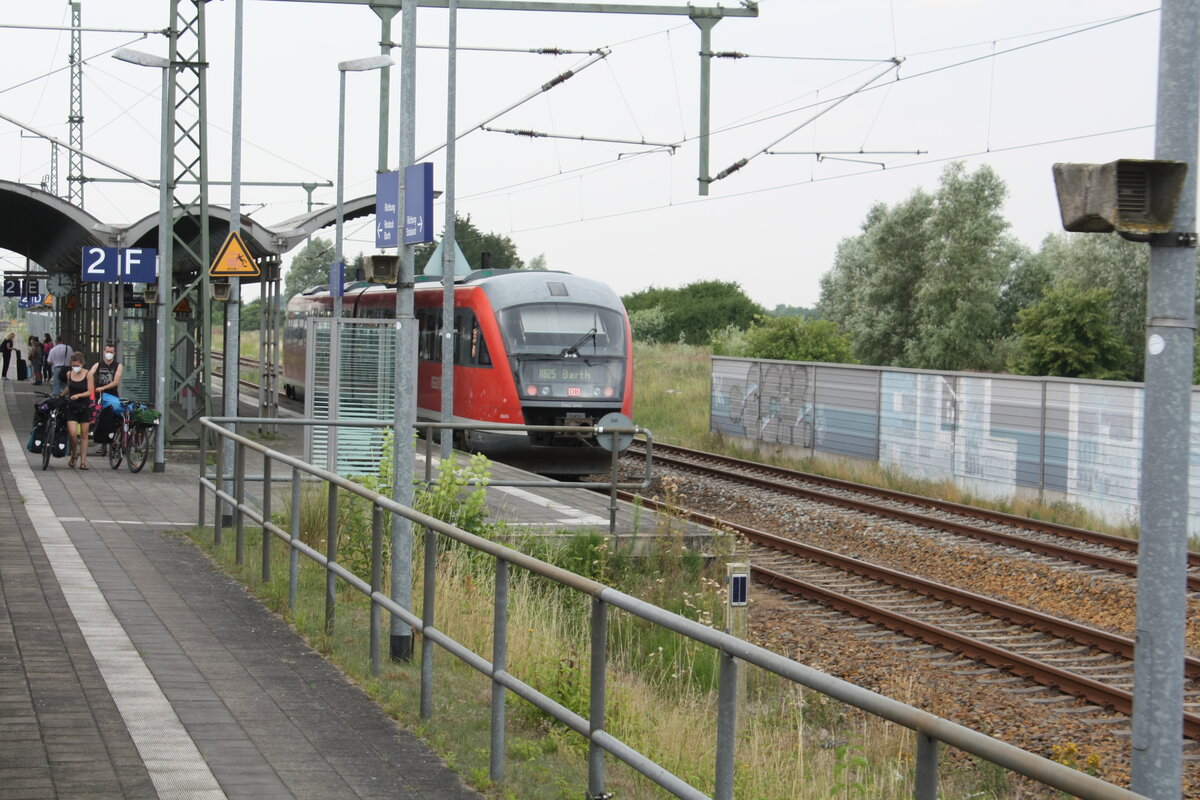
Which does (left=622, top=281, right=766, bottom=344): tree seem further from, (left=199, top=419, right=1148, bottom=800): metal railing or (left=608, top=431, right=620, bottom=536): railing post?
(left=199, top=419, right=1148, bottom=800): metal railing

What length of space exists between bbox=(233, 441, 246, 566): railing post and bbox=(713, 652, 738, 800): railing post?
774 cm

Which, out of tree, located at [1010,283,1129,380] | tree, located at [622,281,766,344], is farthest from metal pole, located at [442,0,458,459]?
tree, located at [622,281,766,344]

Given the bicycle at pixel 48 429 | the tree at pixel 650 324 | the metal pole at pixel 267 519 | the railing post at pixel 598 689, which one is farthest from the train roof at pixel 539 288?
the tree at pixel 650 324

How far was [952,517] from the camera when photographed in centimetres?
1923

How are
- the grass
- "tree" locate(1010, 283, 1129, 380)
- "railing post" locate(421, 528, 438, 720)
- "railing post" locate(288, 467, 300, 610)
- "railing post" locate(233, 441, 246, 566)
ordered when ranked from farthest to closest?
"tree" locate(1010, 283, 1129, 380), "railing post" locate(233, 441, 246, 566), "railing post" locate(288, 467, 300, 610), "railing post" locate(421, 528, 438, 720), the grass

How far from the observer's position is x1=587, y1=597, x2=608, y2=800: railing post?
515 cm

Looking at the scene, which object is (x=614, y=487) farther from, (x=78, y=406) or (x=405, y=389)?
(x=78, y=406)

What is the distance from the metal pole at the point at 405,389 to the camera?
7953 millimetres

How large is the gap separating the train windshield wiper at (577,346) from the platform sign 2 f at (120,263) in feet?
19.6

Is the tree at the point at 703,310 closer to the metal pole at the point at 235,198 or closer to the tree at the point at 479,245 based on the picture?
the tree at the point at 479,245

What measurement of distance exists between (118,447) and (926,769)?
697 inches

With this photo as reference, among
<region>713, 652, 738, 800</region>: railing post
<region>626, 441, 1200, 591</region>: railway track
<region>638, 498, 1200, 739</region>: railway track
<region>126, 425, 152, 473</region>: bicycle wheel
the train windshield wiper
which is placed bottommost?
<region>638, 498, 1200, 739</region>: railway track

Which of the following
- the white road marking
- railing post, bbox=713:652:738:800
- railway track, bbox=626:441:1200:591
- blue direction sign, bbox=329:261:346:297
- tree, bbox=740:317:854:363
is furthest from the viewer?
tree, bbox=740:317:854:363

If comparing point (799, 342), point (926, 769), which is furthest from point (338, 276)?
point (926, 769)
